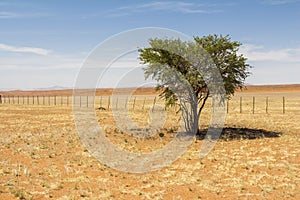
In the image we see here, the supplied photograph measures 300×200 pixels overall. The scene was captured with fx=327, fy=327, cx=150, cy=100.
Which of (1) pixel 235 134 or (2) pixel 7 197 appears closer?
(2) pixel 7 197

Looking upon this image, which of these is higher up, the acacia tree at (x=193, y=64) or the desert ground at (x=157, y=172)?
the acacia tree at (x=193, y=64)

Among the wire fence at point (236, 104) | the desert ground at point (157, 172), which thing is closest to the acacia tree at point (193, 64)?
the desert ground at point (157, 172)

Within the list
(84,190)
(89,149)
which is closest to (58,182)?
(84,190)

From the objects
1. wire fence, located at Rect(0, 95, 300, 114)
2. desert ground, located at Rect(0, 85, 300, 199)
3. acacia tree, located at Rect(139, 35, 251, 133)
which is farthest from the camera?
wire fence, located at Rect(0, 95, 300, 114)

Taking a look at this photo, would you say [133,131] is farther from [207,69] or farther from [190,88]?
[207,69]

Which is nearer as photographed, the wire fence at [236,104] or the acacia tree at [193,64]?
the acacia tree at [193,64]

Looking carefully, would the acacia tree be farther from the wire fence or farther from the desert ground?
the wire fence

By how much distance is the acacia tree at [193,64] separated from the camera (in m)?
23.0

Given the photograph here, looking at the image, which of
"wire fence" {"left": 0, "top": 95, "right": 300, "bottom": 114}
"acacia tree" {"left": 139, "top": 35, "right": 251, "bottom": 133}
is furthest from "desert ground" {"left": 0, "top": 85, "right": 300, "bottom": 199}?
"wire fence" {"left": 0, "top": 95, "right": 300, "bottom": 114}

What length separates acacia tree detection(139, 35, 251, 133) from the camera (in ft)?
75.4

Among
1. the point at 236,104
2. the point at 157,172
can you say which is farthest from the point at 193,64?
the point at 236,104

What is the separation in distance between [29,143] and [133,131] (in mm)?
8102

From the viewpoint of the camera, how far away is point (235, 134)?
24.5 meters

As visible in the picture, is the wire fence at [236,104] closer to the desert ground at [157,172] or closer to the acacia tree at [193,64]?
the acacia tree at [193,64]
